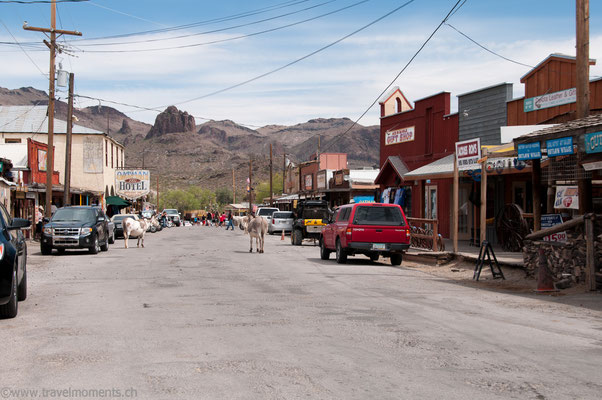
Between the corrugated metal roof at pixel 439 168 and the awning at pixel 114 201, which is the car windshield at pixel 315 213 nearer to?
the corrugated metal roof at pixel 439 168

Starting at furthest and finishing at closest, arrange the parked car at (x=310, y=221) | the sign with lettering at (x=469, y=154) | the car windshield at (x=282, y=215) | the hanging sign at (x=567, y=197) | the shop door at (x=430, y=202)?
the car windshield at (x=282, y=215), the parked car at (x=310, y=221), the shop door at (x=430, y=202), the sign with lettering at (x=469, y=154), the hanging sign at (x=567, y=197)

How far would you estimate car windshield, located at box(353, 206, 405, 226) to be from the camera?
63.3 ft

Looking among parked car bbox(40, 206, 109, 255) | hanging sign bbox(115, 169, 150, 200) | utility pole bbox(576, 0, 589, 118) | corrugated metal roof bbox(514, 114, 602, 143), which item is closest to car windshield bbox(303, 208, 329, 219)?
parked car bbox(40, 206, 109, 255)

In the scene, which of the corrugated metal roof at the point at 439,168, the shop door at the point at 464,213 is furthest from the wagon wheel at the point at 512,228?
the shop door at the point at 464,213

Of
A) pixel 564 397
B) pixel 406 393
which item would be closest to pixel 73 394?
pixel 406 393

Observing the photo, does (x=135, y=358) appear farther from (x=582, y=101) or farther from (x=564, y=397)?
(x=582, y=101)

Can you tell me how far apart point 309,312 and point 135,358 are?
3.66 metres

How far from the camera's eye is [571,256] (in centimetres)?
1334

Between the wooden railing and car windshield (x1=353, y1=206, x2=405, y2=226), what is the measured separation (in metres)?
2.54

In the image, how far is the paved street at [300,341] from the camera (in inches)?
222

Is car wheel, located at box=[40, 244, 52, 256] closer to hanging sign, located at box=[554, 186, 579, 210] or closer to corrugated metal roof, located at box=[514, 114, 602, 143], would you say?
corrugated metal roof, located at box=[514, 114, 602, 143]

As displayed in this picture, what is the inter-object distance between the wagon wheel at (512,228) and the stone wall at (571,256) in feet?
16.6

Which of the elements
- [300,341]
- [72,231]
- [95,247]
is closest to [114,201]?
[95,247]

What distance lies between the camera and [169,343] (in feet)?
24.2
